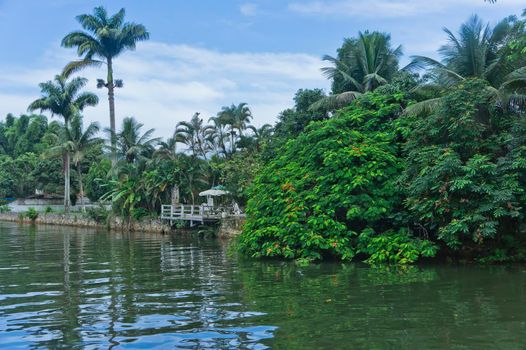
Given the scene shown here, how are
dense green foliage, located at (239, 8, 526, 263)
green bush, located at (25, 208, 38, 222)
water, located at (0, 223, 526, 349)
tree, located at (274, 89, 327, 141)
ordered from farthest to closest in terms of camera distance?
green bush, located at (25, 208, 38, 222) → tree, located at (274, 89, 327, 141) → dense green foliage, located at (239, 8, 526, 263) → water, located at (0, 223, 526, 349)

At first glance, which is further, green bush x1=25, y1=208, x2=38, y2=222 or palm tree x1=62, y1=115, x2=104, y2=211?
green bush x1=25, y1=208, x2=38, y2=222

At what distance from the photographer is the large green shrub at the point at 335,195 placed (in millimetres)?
16125

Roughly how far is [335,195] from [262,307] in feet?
24.6

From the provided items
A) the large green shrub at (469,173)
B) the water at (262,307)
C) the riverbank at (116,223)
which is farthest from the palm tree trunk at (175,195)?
the large green shrub at (469,173)

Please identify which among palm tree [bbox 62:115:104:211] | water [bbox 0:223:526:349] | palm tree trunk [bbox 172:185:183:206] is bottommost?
water [bbox 0:223:526:349]

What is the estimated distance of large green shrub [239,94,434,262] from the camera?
16125mm

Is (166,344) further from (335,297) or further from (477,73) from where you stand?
(477,73)

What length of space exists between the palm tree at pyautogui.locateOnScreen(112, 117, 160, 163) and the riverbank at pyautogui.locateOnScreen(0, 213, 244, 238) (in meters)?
5.19

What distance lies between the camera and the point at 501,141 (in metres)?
15.3

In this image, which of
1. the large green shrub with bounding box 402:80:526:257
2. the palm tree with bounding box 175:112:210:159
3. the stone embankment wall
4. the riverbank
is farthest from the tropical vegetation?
the palm tree with bounding box 175:112:210:159

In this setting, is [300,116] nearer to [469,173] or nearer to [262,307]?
A: [469,173]

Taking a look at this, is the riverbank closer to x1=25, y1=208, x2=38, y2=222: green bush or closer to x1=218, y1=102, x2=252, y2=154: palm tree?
x1=25, y1=208, x2=38, y2=222: green bush

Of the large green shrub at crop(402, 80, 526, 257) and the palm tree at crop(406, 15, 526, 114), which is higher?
the palm tree at crop(406, 15, 526, 114)

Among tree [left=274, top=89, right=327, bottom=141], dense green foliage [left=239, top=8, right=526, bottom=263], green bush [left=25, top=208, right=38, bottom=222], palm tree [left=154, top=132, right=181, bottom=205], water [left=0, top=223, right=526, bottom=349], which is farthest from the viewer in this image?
green bush [left=25, top=208, right=38, bottom=222]
